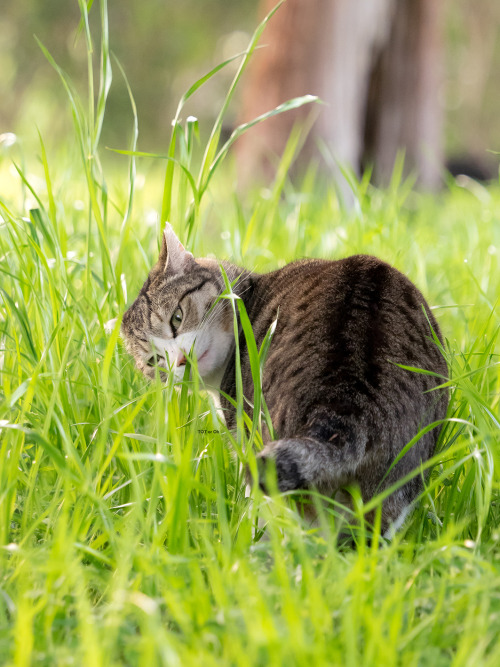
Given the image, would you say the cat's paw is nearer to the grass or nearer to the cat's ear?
the grass

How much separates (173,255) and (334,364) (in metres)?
0.73

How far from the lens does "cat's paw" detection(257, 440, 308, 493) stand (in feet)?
3.95

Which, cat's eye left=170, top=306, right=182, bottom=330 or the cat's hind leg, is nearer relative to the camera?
the cat's hind leg

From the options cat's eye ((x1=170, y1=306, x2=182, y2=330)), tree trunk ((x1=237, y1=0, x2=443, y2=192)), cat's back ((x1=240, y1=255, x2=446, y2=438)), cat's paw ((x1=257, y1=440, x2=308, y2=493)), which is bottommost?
cat's eye ((x1=170, y1=306, x2=182, y2=330))

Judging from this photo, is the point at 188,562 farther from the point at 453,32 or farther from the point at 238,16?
the point at 453,32

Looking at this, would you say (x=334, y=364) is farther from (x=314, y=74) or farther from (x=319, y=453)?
(x=314, y=74)

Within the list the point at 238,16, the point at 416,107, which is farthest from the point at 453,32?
the point at 416,107

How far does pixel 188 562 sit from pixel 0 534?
34cm

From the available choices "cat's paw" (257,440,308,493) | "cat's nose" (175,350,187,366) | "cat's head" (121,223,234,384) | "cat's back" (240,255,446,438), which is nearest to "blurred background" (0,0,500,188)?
"cat's back" (240,255,446,438)

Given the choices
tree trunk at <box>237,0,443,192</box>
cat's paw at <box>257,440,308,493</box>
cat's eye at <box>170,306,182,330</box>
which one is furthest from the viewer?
tree trunk at <box>237,0,443,192</box>

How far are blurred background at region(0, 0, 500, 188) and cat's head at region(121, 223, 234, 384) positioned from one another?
0.89m

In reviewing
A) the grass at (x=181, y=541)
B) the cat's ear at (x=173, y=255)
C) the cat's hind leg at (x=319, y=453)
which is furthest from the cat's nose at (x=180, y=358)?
the cat's hind leg at (x=319, y=453)

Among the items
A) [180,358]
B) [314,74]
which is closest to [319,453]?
[180,358]

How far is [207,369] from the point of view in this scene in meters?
1.94
